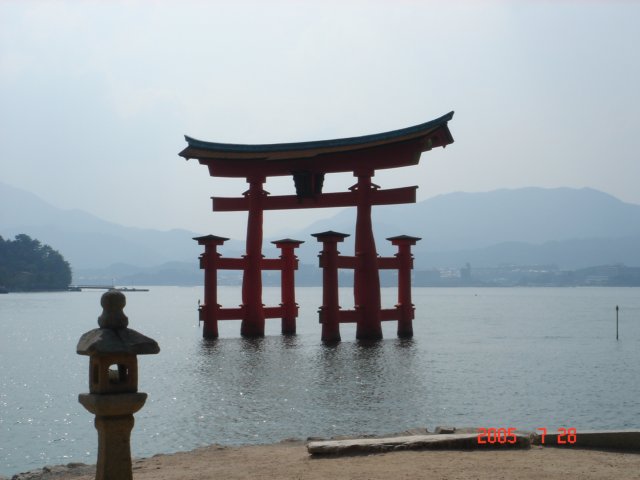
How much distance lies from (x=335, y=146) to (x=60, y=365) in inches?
546

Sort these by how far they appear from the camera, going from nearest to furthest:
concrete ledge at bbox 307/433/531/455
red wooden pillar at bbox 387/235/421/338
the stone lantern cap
→ the stone lantern cap → concrete ledge at bbox 307/433/531/455 → red wooden pillar at bbox 387/235/421/338

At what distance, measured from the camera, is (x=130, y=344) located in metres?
7.88

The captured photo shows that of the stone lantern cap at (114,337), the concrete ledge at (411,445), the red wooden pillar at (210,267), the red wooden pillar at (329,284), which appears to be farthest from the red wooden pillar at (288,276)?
the stone lantern cap at (114,337)

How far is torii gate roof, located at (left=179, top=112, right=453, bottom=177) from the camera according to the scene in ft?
91.7

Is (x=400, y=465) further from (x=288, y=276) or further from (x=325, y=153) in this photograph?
(x=288, y=276)

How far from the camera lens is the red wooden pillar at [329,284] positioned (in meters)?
29.0

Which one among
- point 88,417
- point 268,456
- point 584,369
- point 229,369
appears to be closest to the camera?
point 268,456

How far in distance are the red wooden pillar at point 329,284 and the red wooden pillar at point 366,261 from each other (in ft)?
2.87

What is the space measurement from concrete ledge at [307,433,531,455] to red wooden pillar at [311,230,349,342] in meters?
18.3

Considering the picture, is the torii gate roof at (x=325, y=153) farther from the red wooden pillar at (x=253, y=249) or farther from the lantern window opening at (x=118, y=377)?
the lantern window opening at (x=118, y=377)

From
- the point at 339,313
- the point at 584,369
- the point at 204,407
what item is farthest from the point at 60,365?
the point at 584,369

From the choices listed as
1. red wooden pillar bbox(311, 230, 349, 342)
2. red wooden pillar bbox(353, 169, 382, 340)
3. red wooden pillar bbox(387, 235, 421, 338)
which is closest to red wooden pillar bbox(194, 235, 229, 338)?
red wooden pillar bbox(311, 230, 349, 342)

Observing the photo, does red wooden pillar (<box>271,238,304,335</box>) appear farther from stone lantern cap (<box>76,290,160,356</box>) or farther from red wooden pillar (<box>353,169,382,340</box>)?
stone lantern cap (<box>76,290,160,356</box>)

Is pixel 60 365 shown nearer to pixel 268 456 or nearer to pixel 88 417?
pixel 88 417
